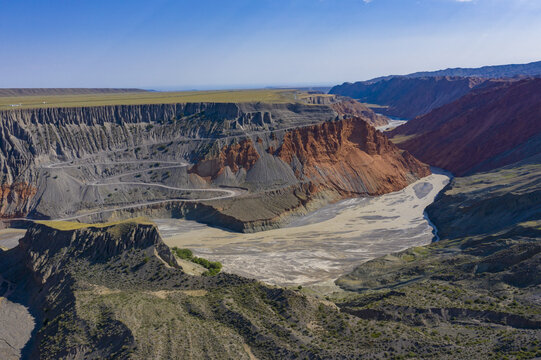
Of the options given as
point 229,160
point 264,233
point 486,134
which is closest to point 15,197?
point 229,160

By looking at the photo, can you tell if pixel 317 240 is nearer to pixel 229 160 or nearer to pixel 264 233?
pixel 264 233

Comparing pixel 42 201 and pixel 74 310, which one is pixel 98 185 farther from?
pixel 74 310

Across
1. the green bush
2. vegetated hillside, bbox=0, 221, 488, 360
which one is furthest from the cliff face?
vegetated hillside, bbox=0, 221, 488, 360

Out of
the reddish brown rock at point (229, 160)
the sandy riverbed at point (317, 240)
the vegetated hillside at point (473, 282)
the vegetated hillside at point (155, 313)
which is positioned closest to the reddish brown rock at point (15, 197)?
the sandy riverbed at point (317, 240)

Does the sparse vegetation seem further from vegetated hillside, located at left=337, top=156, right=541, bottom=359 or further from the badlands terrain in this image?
vegetated hillside, located at left=337, top=156, right=541, bottom=359

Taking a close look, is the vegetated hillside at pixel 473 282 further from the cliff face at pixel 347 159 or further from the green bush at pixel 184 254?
the cliff face at pixel 347 159

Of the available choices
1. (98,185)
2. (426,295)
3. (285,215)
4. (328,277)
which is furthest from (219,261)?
(98,185)
